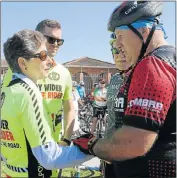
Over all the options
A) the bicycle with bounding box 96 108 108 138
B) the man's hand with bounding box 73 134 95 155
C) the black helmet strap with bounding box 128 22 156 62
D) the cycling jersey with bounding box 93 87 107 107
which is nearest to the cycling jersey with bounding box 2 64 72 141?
the man's hand with bounding box 73 134 95 155

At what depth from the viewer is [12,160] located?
2234 millimetres

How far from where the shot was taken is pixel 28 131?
1962 millimetres

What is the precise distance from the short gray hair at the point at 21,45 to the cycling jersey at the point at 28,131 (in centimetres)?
15

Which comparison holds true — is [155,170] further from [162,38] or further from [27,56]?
[27,56]

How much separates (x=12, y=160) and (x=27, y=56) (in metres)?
0.78

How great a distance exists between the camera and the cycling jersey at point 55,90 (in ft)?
10.8

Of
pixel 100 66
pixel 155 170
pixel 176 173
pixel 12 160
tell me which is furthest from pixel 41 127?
pixel 100 66

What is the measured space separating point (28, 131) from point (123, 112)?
64 cm

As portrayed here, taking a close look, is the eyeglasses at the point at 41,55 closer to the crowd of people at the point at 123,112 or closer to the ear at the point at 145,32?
the crowd of people at the point at 123,112

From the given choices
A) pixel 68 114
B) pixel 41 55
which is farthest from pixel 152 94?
pixel 68 114

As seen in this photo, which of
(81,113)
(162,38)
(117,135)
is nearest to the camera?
(117,135)

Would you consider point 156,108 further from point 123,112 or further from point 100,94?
point 100,94

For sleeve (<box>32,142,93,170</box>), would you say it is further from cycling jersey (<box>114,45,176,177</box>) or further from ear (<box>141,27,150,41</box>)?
ear (<box>141,27,150,41</box>)

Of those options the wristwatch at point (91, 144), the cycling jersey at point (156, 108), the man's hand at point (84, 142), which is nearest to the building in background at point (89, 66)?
the man's hand at point (84, 142)
